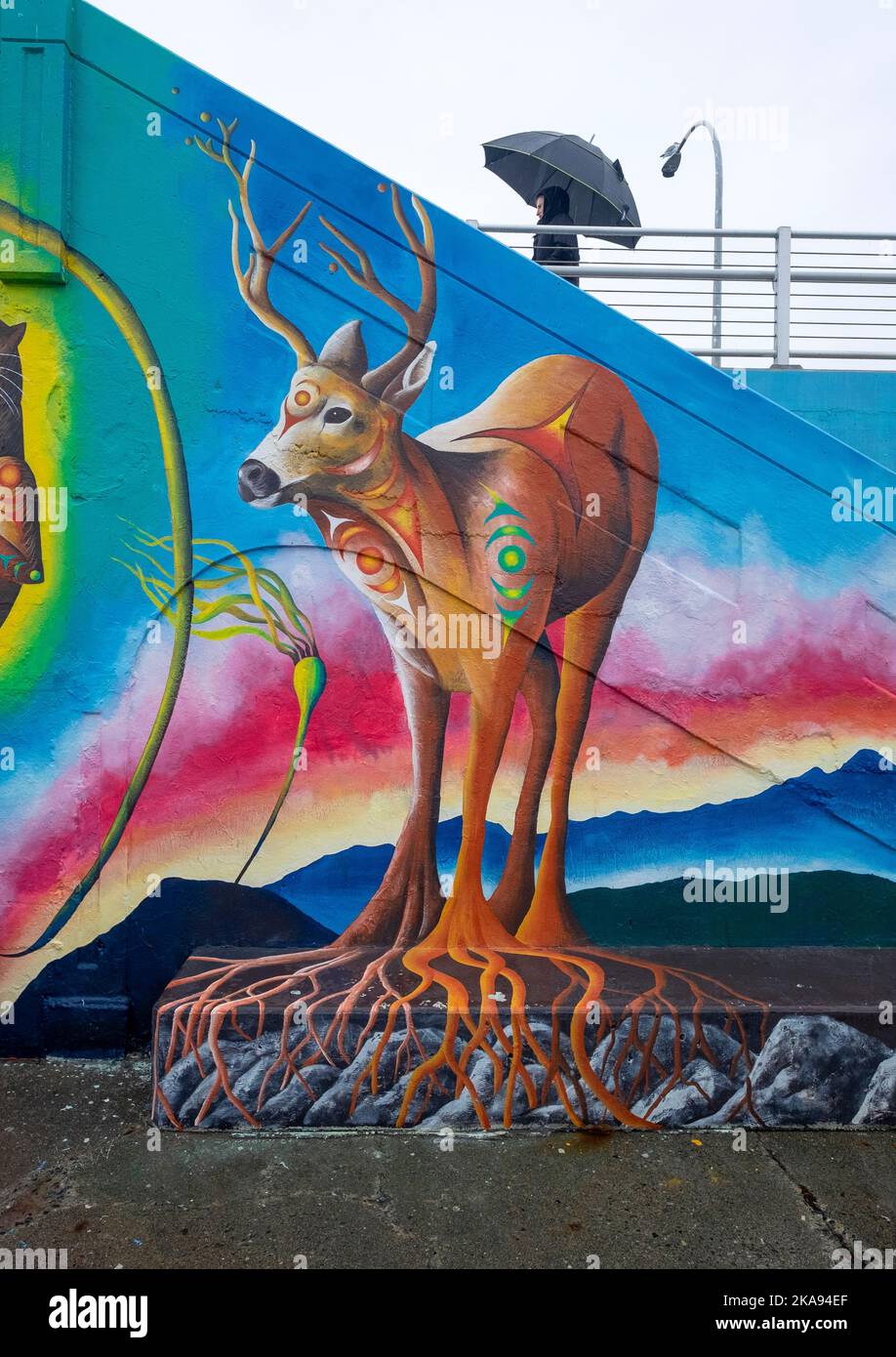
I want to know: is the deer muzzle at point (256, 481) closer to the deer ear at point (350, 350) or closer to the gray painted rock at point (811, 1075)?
the deer ear at point (350, 350)

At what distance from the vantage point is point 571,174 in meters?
8.08

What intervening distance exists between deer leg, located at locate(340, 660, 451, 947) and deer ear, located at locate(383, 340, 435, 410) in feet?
4.83

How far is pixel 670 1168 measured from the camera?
4027 mm

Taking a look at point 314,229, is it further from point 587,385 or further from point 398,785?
point 398,785

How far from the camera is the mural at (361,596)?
4.95 meters

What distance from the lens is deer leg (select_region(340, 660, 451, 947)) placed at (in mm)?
4957

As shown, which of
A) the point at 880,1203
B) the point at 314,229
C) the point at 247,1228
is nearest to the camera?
the point at 247,1228

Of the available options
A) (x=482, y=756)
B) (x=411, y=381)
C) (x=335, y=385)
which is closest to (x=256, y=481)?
(x=335, y=385)

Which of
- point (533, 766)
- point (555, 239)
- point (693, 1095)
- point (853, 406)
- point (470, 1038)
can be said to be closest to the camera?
point (470, 1038)

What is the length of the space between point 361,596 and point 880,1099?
3726 millimetres

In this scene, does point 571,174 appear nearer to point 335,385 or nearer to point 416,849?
point 335,385
